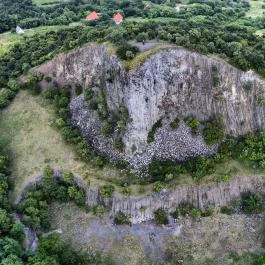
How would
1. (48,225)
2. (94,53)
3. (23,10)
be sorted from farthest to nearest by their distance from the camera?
(23,10) < (94,53) < (48,225)

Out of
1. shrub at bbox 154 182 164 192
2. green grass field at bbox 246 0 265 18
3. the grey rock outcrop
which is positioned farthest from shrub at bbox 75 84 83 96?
green grass field at bbox 246 0 265 18

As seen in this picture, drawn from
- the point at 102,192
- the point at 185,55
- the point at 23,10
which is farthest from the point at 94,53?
the point at 23,10

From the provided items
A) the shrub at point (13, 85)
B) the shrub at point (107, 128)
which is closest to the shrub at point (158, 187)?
the shrub at point (107, 128)

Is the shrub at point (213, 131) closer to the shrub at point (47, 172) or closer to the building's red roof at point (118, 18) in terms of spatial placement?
the shrub at point (47, 172)

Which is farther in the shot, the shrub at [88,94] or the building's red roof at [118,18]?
the building's red roof at [118,18]

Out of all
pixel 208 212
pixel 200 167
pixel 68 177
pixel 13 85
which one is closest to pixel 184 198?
pixel 208 212

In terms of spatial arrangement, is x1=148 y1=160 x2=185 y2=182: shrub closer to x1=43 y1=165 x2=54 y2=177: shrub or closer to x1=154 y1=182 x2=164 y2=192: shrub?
x1=154 y1=182 x2=164 y2=192: shrub

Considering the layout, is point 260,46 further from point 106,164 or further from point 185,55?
point 106,164
